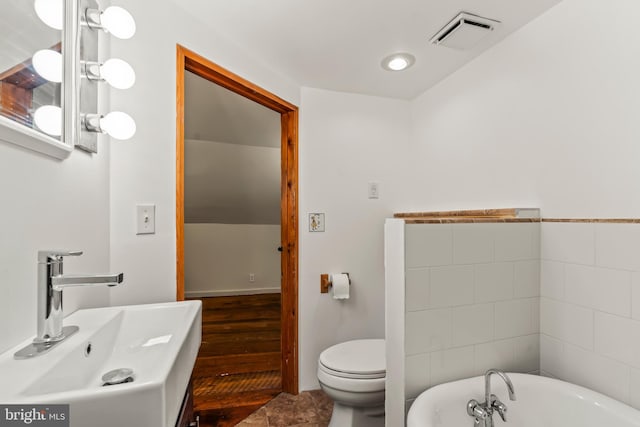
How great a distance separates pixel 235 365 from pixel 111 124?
2027 millimetres

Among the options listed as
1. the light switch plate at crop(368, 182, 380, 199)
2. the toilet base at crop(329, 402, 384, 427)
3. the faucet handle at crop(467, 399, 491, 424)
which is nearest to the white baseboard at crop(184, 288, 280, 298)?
the light switch plate at crop(368, 182, 380, 199)

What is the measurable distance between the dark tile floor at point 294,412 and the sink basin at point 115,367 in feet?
3.61

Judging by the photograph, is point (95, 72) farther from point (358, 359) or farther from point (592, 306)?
point (592, 306)

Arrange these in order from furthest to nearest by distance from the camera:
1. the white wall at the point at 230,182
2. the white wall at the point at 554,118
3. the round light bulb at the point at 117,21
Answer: the white wall at the point at 230,182
the white wall at the point at 554,118
the round light bulb at the point at 117,21

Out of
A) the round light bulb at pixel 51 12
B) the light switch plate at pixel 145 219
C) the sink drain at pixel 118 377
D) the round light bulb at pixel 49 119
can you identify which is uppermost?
the round light bulb at pixel 51 12

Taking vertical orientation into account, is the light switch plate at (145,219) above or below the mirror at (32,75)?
below

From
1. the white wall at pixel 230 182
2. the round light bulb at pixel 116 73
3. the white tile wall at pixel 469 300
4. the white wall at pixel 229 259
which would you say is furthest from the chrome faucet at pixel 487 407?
the white wall at pixel 229 259

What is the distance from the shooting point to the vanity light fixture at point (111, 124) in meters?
1.01

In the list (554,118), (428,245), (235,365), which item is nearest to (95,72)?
(428,245)

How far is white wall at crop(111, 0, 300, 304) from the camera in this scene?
1209 millimetres

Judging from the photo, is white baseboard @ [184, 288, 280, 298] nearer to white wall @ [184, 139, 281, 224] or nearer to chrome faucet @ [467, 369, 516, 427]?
white wall @ [184, 139, 281, 224]

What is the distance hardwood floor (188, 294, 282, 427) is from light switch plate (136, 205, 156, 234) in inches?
48.0

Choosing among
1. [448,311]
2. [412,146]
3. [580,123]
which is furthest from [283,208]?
[580,123]

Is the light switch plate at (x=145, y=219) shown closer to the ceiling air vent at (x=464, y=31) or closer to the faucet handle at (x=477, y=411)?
the faucet handle at (x=477, y=411)
